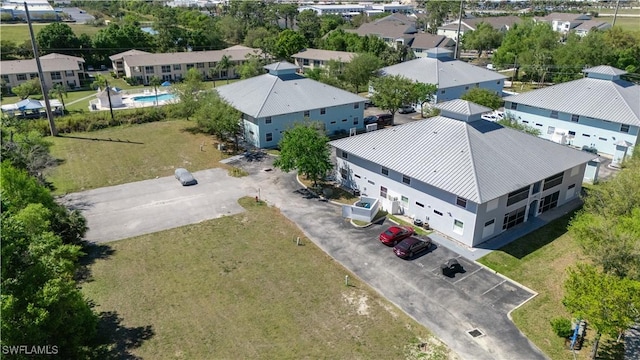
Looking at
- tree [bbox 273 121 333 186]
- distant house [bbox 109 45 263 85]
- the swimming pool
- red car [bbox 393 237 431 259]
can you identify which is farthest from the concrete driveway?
distant house [bbox 109 45 263 85]

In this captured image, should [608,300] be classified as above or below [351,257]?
above

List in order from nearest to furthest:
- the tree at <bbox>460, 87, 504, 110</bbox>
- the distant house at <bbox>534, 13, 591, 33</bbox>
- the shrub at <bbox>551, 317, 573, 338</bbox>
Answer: the shrub at <bbox>551, 317, 573, 338</bbox> → the tree at <bbox>460, 87, 504, 110</bbox> → the distant house at <bbox>534, 13, 591, 33</bbox>

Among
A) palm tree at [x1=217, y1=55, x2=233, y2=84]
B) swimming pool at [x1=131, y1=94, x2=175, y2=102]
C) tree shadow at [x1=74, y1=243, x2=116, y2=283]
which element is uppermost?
palm tree at [x1=217, y1=55, x2=233, y2=84]

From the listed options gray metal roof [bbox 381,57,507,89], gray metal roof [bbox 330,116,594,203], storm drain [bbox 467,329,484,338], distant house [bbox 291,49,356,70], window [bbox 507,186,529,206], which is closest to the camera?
storm drain [bbox 467,329,484,338]

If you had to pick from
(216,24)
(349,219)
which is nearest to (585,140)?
(349,219)

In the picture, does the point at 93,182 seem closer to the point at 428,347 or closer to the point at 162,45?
the point at 428,347

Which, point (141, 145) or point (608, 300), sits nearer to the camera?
point (608, 300)

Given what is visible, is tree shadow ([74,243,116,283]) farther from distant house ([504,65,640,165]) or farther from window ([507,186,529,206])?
distant house ([504,65,640,165])
